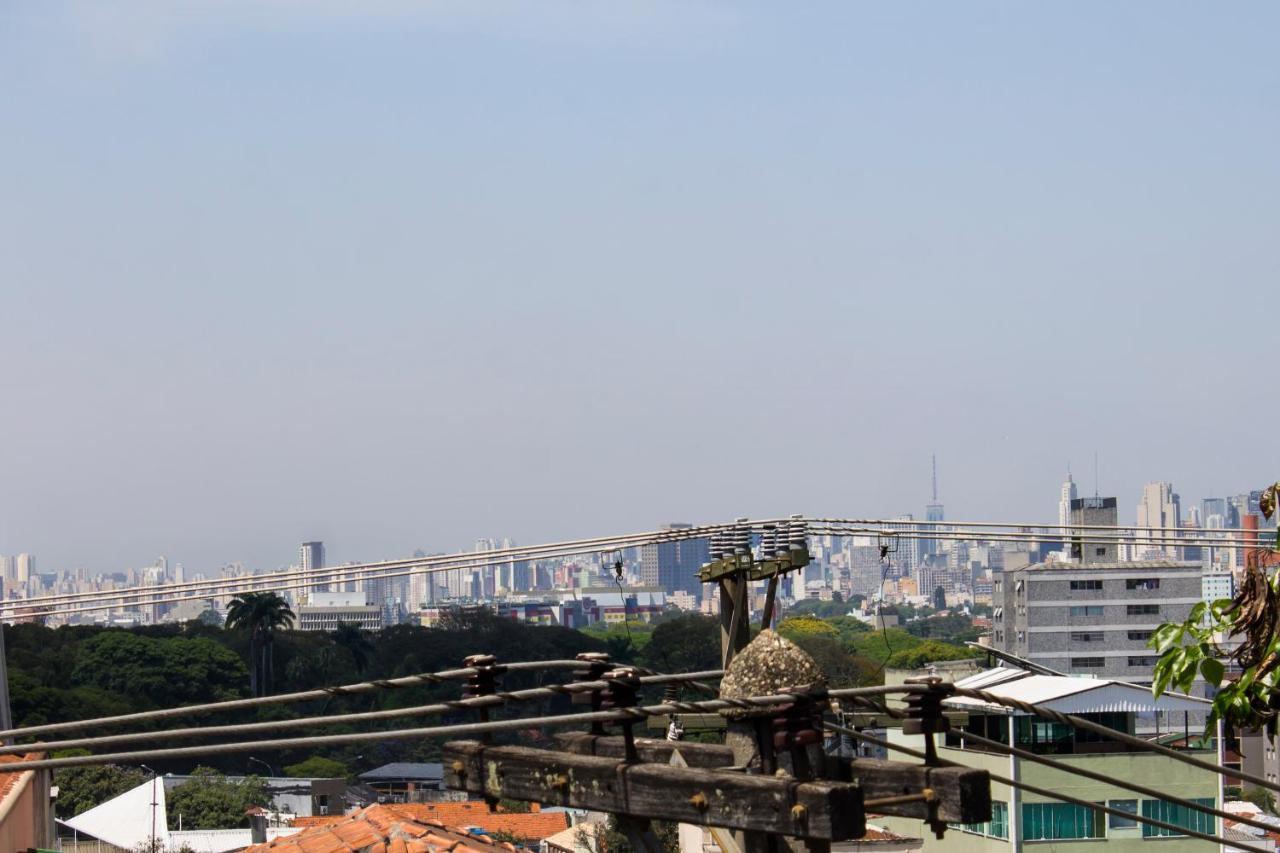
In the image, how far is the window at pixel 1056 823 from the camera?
34875mm

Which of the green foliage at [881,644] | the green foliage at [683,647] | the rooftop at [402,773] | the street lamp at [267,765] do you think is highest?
the green foliage at [683,647]

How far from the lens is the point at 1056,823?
35.2 m

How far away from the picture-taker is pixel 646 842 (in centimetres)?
682

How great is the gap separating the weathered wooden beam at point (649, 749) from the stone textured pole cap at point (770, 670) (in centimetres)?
59

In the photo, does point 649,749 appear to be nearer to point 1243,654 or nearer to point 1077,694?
point 1243,654

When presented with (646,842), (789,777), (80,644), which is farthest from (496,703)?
(80,644)

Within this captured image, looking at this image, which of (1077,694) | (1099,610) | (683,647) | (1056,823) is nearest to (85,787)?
(1056,823)

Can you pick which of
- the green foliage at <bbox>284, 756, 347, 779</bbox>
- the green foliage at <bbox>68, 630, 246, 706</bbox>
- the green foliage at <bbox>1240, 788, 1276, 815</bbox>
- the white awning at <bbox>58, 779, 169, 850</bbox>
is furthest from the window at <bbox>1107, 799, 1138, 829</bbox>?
the green foliage at <bbox>68, 630, 246, 706</bbox>

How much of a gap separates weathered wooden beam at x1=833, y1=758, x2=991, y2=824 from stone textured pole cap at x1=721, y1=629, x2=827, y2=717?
0.45m

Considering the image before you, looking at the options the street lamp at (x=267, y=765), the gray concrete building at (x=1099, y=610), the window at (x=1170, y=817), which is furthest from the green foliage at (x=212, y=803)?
the gray concrete building at (x=1099, y=610)

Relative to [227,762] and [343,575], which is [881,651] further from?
[343,575]

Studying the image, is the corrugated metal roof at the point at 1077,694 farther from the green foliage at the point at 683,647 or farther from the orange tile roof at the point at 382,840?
the green foliage at the point at 683,647

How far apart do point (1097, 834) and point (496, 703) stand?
30488 mm

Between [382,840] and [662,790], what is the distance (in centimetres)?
1281
